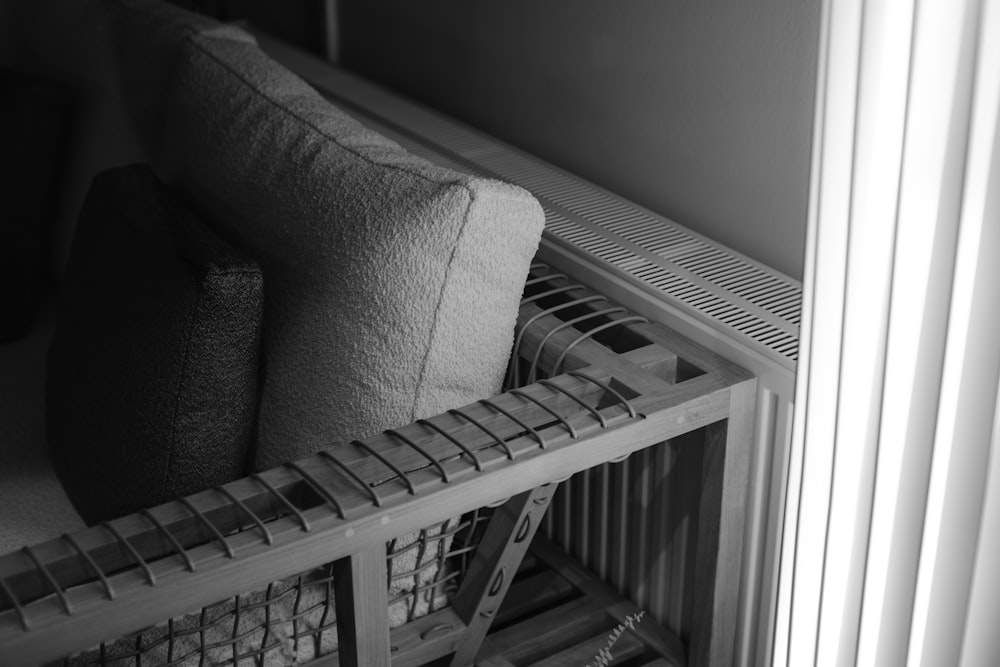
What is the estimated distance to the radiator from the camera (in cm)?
120

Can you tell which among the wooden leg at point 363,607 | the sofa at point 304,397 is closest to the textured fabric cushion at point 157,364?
the sofa at point 304,397

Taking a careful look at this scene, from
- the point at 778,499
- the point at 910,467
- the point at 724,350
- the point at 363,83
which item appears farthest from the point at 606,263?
the point at 363,83

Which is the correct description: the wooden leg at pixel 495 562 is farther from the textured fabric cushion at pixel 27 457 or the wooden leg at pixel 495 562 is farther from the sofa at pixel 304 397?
the textured fabric cushion at pixel 27 457

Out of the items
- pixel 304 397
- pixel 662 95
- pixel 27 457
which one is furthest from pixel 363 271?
pixel 27 457

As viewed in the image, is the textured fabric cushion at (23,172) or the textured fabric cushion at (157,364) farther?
the textured fabric cushion at (23,172)

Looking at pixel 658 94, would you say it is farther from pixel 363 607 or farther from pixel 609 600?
pixel 363 607

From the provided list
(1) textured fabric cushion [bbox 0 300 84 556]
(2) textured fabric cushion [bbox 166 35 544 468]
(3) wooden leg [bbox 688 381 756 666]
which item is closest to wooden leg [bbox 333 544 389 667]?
(2) textured fabric cushion [bbox 166 35 544 468]

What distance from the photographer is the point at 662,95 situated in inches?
56.6

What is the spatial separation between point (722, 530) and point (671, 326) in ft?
0.71

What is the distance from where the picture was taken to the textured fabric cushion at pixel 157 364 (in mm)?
1181

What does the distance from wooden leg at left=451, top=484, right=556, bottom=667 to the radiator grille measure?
0.86 ft

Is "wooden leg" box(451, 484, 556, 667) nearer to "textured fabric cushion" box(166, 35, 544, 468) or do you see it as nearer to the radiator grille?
"textured fabric cushion" box(166, 35, 544, 468)

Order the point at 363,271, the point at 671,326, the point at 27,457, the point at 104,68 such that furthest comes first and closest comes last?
the point at 104,68 → the point at 27,457 → the point at 671,326 → the point at 363,271

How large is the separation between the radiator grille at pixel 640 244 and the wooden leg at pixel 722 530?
83mm
